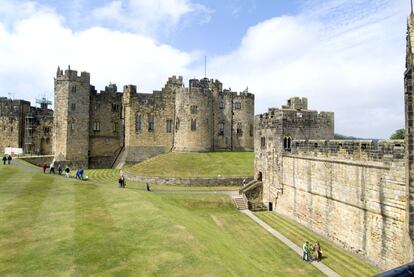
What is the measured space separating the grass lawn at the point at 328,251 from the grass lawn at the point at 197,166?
13019mm

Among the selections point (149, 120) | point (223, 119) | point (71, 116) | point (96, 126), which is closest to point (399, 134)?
point (223, 119)

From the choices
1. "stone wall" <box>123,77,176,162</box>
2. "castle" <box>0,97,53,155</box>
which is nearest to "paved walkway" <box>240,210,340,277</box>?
"stone wall" <box>123,77,176,162</box>

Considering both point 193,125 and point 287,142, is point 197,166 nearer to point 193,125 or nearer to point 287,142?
point 193,125

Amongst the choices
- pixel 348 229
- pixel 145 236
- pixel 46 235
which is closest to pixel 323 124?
pixel 348 229

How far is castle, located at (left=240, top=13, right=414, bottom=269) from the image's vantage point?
15370mm

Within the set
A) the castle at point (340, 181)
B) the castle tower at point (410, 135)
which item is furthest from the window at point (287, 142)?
the castle tower at point (410, 135)

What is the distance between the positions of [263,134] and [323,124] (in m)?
5.84

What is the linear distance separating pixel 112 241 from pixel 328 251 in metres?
13.1

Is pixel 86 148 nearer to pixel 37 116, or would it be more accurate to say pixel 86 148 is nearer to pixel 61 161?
pixel 61 161

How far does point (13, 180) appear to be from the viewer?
1047 inches

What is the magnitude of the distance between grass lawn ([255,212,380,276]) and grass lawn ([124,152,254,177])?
42.7 ft

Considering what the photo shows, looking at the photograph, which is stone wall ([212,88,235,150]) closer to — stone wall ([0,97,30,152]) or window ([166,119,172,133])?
window ([166,119,172,133])

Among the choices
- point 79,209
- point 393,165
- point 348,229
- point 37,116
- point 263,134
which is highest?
point 37,116

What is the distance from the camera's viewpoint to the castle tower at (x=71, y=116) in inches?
1953
